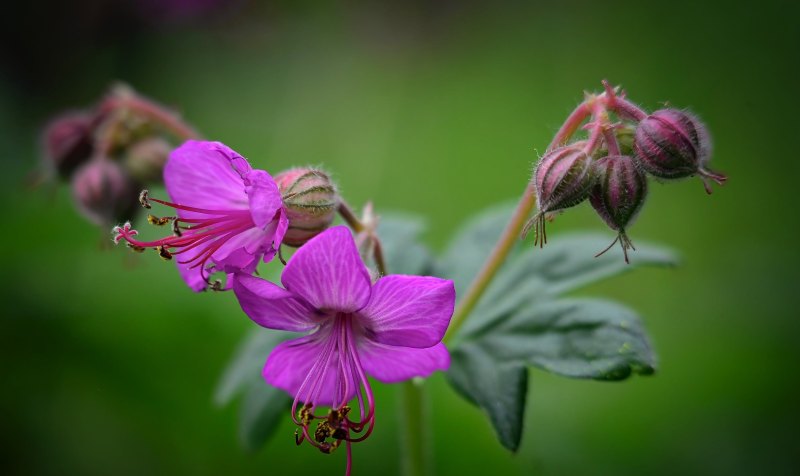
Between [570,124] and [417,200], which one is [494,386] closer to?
[570,124]

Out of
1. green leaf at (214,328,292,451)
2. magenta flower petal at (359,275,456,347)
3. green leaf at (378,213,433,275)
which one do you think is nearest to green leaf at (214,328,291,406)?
green leaf at (214,328,292,451)

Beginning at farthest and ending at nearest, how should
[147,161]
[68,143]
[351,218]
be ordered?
[68,143] < [147,161] < [351,218]

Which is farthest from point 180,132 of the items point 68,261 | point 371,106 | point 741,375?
point 371,106

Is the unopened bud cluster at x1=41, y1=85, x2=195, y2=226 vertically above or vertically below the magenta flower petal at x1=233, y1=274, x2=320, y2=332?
above

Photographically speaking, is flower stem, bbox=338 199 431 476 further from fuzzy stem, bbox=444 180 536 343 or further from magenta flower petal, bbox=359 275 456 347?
magenta flower petal, bbox=359 275 456 347

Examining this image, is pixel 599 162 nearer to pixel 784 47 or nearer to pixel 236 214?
pixel 236 214

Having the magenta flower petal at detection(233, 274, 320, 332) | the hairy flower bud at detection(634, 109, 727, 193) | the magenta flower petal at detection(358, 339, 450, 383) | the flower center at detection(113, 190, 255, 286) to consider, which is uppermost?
the hairy flower bud at detection(634, 109, 727, 193)

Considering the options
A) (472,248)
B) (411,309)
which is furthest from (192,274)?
(472,248)
